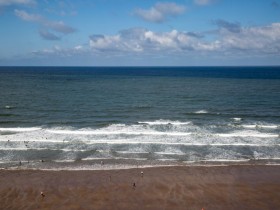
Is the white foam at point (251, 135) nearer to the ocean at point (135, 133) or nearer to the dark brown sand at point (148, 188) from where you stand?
the ocean at point (135, 133)

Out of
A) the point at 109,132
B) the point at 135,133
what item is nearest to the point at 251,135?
the point at 135,133

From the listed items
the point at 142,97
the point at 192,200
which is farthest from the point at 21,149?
the point at 142,97

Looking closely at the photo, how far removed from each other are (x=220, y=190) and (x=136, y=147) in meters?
12.0

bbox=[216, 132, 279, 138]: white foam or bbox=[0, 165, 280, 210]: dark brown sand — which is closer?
bbox=[0, 165, 280, 210]: dark brown sand

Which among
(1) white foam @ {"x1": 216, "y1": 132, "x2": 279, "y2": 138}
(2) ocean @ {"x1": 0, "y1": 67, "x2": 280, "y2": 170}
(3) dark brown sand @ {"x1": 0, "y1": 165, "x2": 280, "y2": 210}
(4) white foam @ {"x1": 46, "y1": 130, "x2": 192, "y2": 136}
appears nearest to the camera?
(3) dark brown sand @ {"x1": 0, "y1": 165, "x2": 280, "y2": 210}

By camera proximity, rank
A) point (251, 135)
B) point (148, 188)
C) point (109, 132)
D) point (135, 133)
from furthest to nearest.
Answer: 1. point (109, 132)
2. point (135, 133)
3. point (251, 135)
4. point (148, 188)

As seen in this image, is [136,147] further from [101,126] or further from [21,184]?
[21,184]

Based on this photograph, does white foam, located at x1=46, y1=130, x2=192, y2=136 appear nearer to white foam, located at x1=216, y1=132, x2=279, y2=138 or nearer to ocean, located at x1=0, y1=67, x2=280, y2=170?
ocean, located at x1=0, y1=67, x2=280, y2=170

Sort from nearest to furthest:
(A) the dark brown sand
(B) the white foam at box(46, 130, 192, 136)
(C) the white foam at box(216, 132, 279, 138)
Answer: (A) the dark brown sand, (C) the white foam at box(216, 132, 279, 138), (B) the white foam at box(46, 130, 192, 136)

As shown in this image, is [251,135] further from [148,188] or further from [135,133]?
[148,188]

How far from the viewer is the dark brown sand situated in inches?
870

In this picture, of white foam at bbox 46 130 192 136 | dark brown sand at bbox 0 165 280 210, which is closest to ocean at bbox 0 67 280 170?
white foam at bbox 46 130 192 136

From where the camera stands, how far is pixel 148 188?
24.6m

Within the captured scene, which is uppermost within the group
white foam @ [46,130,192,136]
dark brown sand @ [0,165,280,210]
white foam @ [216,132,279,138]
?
white foam @ [216,132,279,138]
